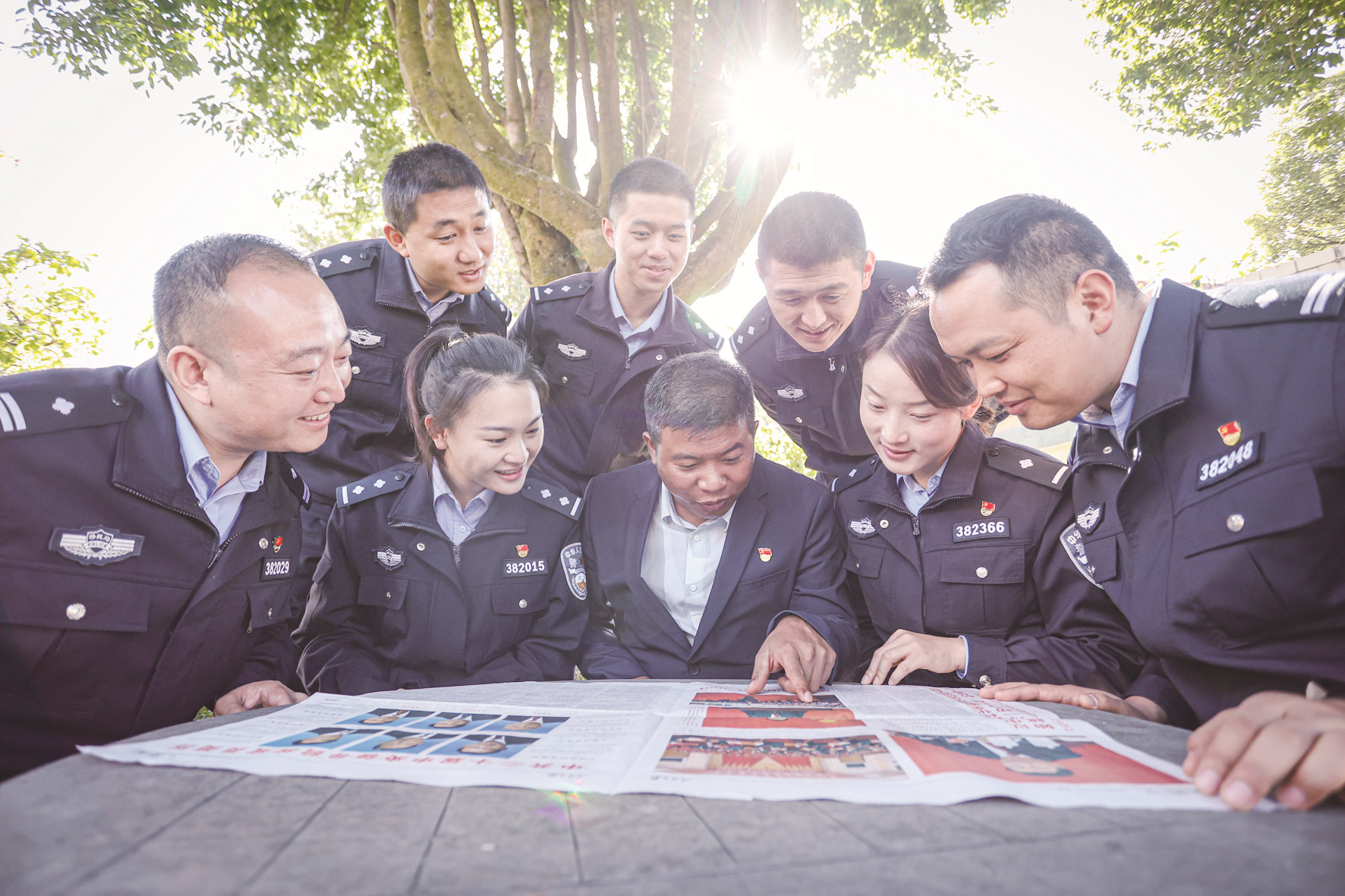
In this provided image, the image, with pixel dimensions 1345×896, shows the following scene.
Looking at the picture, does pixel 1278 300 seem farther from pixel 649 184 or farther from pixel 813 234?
pixel 649 184

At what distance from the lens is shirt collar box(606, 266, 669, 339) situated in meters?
3.71

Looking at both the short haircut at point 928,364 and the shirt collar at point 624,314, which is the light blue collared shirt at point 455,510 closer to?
the shirt collar at point 624,314

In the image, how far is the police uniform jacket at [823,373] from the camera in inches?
134

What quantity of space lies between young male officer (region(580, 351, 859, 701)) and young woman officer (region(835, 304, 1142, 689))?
8.5 inches

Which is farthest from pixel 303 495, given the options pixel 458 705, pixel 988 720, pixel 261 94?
pixel 261 94

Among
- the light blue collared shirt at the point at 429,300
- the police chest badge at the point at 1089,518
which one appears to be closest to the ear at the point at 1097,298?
the police chest badge at the point at 1089,518

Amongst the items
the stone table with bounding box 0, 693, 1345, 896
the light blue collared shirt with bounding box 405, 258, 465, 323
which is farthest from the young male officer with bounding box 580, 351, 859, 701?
the stone table with bounding box 0, 693, 1345, 896

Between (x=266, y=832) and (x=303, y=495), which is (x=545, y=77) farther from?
(x=266, y=832)

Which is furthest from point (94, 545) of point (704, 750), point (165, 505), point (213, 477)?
point (704, 750)

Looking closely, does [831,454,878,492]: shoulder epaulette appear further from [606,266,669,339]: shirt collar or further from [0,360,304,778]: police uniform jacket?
[0,360,304,778]: police uniform jacket

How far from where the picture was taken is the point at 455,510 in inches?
111

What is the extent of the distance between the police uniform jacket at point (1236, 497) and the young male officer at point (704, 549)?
94 cm

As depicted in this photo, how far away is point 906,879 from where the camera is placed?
78 centimetres

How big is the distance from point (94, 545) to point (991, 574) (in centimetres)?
254
